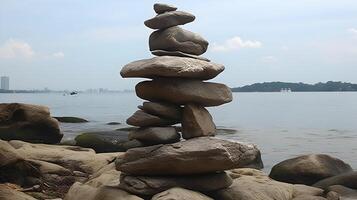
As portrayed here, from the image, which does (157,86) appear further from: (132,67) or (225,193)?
(225,193)

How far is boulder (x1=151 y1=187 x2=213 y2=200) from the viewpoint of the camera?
396 inches

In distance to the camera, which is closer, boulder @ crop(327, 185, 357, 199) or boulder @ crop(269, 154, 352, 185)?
boulder @ crop(327, 185, 357, 199)

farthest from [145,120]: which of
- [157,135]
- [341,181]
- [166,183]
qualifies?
[341,181]

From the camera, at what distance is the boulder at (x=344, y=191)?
578 inches

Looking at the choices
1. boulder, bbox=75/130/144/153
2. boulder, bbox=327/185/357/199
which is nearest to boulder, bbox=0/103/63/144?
boulder, bbox=75/130/144/153

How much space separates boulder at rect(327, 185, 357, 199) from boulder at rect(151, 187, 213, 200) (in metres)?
5.70

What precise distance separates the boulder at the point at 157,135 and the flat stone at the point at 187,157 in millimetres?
220

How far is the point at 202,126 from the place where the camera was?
11.3 m

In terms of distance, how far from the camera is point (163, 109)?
1123cm

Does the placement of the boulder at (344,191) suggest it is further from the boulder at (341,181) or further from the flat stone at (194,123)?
the flat stone at (194,123)

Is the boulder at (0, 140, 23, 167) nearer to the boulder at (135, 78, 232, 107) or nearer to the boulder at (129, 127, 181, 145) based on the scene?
the boulder at (129, 127, 181, 145)

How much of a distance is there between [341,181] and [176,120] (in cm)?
692

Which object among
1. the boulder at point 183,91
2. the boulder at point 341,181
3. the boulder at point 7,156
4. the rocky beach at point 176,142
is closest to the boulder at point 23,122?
the boulder at point 7,156

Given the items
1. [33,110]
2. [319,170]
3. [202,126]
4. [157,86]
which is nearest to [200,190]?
[202,126]
